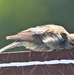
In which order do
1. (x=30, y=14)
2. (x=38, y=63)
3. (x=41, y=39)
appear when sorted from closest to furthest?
(x=38, y=63)
(x=41, y=39)
(x=30, y=14)

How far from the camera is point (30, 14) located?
2873 millimetres

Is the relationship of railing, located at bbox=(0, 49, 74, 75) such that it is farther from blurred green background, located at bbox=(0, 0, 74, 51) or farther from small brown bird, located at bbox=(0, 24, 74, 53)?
blurred green background, located at bbox=(0, 0, 74, 51)

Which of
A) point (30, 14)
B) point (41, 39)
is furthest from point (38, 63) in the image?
point (30, 14)

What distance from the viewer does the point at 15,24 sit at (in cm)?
290

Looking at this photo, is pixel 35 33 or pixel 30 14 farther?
pixel 30 14

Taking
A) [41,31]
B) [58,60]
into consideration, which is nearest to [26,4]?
[41,31]

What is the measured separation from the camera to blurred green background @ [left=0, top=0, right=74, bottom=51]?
9.24 ft

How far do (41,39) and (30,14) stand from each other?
62cm

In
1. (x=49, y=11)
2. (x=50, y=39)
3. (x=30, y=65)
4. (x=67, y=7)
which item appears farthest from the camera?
(x=67, y=7)

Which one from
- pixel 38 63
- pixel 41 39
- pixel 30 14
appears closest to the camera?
pixel 38 63

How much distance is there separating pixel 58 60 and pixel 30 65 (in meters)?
0.11

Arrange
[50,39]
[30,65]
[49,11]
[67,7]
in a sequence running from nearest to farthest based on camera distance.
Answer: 1. [30,65]
2. [50,39]
3. [49,11]
4. [67,7]

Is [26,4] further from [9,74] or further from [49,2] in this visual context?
[9,74]

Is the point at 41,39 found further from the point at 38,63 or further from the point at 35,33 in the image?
the point at 38,63
